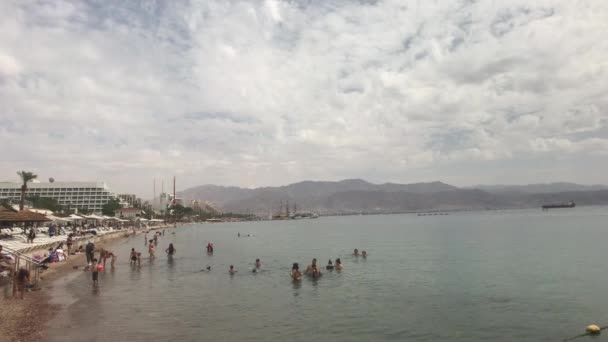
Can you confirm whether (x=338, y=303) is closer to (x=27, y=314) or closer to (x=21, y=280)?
(x=27, y=314)

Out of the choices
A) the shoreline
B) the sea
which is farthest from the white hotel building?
the shoreline

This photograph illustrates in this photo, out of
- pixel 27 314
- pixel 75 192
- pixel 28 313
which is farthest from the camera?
pixel 75 192

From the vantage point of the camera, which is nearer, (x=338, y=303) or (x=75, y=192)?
(x=338, y=303)

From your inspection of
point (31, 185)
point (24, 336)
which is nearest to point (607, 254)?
point (24, 336)

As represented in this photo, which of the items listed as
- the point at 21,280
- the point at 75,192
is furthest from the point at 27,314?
the point at 75,192

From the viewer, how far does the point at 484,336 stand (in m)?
15.0

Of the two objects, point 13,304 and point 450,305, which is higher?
point 13,304

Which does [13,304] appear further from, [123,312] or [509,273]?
[509,273]

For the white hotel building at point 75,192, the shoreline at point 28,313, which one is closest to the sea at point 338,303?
the shoreline at point 28,313

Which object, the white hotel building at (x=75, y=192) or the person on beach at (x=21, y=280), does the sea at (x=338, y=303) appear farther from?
the white hotel building at (x=75, y=192)

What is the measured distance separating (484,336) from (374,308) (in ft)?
17.4

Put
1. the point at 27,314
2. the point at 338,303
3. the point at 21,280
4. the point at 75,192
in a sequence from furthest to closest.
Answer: the point at 75,192, the point at 338,303, the point at 21,280, the point at 27,314

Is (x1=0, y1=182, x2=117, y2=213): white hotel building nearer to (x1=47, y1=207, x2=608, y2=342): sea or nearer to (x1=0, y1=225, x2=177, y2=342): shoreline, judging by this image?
(x1=47, y1=207, x2=608, y2=342): sea

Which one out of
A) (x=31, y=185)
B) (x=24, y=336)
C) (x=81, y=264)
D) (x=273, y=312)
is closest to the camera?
(x=24, y=336)
